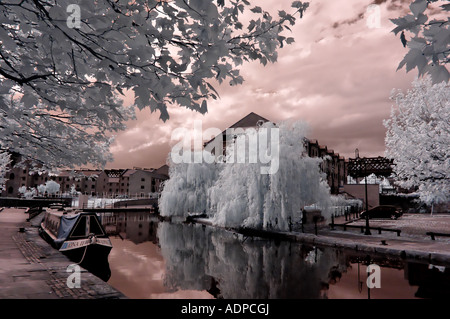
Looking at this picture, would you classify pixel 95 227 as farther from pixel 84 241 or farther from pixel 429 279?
pixel 429 279

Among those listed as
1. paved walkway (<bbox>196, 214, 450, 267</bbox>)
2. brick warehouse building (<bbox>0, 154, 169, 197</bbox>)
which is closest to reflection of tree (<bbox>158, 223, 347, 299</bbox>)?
paved walkway (<bbox>196, 214, 450, 267</bbox>)

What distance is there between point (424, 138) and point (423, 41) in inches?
614

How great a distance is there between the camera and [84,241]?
15.0 metres

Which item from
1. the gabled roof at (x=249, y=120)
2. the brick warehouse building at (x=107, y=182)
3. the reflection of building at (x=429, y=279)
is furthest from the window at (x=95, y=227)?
the brick warehouse building at (x=107, y=182)

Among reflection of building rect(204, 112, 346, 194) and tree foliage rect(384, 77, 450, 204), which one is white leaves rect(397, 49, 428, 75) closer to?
tree foliage rect(384, 77, 450, 204)

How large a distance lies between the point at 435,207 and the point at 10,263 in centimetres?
5073

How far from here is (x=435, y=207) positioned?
1735 inches

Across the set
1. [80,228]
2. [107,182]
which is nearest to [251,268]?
[80,228]

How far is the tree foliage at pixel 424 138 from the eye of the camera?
15.5 meters

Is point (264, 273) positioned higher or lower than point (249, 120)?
lower

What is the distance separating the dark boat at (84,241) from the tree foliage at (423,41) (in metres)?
14.0

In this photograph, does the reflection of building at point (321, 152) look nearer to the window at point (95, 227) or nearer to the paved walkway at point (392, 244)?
the paved walkway at point (392, 244)

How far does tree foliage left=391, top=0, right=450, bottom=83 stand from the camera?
2698 millimetres
